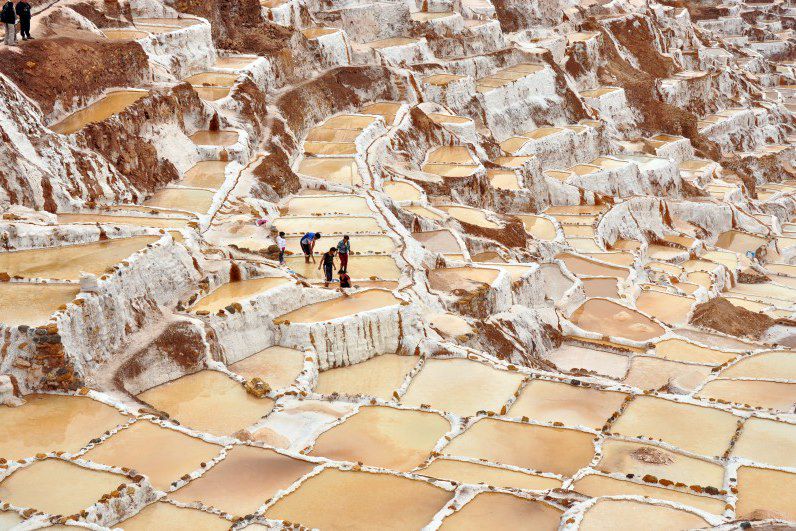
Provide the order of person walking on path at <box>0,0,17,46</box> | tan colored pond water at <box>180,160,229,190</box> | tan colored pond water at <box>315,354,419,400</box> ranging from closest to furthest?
tan colored pond water at <box>315,354,419,400</box>
person walking on path at <box>0,0,17,46</box>
tan colored pond water at <box>180,160,229,190</box>

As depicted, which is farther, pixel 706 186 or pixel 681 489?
pixel 706 186

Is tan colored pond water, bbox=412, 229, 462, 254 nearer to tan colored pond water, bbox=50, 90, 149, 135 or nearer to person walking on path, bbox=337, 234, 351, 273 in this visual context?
person walking on path, bbox=337, 234, 351, 273

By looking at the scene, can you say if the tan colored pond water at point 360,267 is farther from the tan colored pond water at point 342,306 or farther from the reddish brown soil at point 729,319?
the reddish brown soil at point 729,319

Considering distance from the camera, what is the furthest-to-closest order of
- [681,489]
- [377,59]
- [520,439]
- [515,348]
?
[377,59] → [515,348] → [520,439] → [681,489]

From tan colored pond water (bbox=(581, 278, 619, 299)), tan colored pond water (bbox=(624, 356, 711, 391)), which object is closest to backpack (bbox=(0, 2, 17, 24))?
tan colored pond water (bbox=(624, 356, 711, 391))

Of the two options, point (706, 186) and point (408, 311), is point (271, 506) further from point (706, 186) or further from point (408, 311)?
point (706, 186)

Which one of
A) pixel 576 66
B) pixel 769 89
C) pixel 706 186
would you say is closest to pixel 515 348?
pixel 706 186
